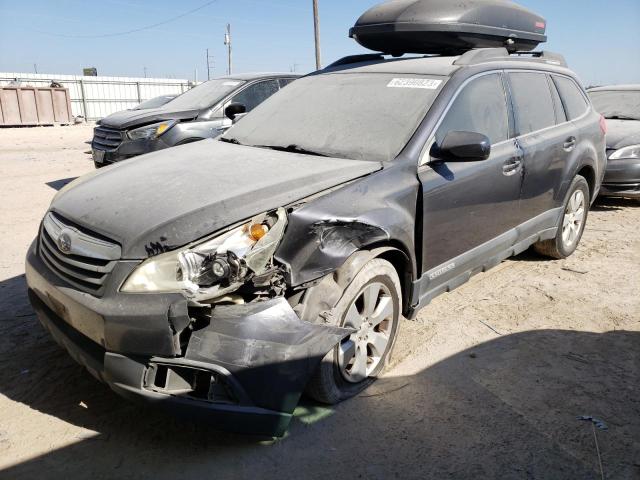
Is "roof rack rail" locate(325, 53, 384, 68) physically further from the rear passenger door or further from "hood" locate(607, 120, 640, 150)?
"hood" locate(607, 120, 640, 150)

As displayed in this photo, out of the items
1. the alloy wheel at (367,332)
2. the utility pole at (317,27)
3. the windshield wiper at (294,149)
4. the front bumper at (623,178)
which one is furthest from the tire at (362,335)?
the utility pole at (317,27)

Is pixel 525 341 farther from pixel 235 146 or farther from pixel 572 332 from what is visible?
pixel 235 146

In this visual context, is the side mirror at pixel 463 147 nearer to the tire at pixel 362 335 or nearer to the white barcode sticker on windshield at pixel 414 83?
the white barcode sticker on windshield at pixel 414 83

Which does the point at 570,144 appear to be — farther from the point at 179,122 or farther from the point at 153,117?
Result: the point at 153,117

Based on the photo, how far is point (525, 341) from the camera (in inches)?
141

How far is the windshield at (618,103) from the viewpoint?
8299 millimetres

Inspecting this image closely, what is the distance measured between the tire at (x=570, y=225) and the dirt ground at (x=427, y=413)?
85 centimetres

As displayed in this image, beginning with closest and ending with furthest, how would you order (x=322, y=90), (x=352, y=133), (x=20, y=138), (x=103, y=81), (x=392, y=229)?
(x=392, y=229) → (x=352, y=133) → (x=322, y=90) → (x=20, y=138) → (x=103, y=81)

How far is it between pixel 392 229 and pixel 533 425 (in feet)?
4.03

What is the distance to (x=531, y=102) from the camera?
14.0ft

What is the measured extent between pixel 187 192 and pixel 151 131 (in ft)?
16.8

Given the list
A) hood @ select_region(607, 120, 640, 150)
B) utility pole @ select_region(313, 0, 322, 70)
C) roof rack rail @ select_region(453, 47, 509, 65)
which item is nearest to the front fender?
roof rack rail @ select_region(453, 47, 509, 65)

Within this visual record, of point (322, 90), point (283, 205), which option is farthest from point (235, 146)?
point (283, 205)

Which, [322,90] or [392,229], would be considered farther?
[322,90]
